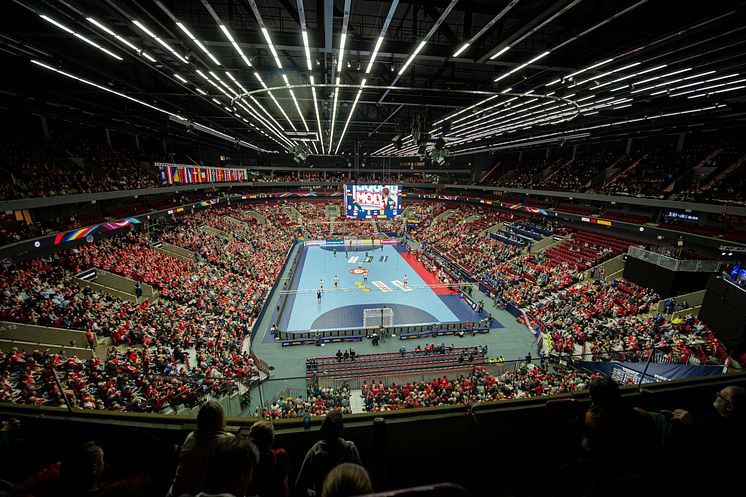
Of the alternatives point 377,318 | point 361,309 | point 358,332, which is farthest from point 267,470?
point 361,309

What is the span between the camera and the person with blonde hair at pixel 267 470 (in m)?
2.18

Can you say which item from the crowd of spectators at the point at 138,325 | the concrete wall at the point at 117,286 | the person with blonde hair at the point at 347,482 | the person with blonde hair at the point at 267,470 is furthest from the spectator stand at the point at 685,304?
the concrete wall at the point at 117,286

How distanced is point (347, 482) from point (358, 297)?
22.7 m

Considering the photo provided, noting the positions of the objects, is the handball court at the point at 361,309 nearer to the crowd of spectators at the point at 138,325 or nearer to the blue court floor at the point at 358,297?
the blue court floor at the point at 358,297

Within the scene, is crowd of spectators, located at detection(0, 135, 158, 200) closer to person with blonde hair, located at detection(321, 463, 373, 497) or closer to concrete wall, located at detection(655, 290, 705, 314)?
person with blonde hair, located at detection(321, 463, 373, 497)

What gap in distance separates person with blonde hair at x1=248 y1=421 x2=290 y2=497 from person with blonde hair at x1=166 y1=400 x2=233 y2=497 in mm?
244

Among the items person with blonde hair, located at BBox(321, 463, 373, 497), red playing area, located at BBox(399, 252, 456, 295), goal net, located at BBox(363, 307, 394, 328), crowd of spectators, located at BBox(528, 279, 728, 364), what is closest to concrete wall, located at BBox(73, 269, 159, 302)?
goal net, located at BBox(363, 307, 394, 328)

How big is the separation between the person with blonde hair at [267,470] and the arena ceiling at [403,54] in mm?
5854

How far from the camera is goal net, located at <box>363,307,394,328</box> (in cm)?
1858

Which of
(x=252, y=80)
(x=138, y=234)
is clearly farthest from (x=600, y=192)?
(x=138, y=234)

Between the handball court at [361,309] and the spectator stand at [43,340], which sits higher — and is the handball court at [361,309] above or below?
below

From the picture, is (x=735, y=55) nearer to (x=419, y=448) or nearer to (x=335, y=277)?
(x=419, y=448)

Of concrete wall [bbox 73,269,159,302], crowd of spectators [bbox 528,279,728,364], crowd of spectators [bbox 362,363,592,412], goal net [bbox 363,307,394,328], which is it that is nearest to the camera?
crowd of spectators [bbox 362,363,592,412]

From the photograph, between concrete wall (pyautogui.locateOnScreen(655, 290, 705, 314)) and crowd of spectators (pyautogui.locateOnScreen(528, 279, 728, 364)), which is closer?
crowd of spectators (pyautogui.locateOnScreen(528, 279, 728, 364))
